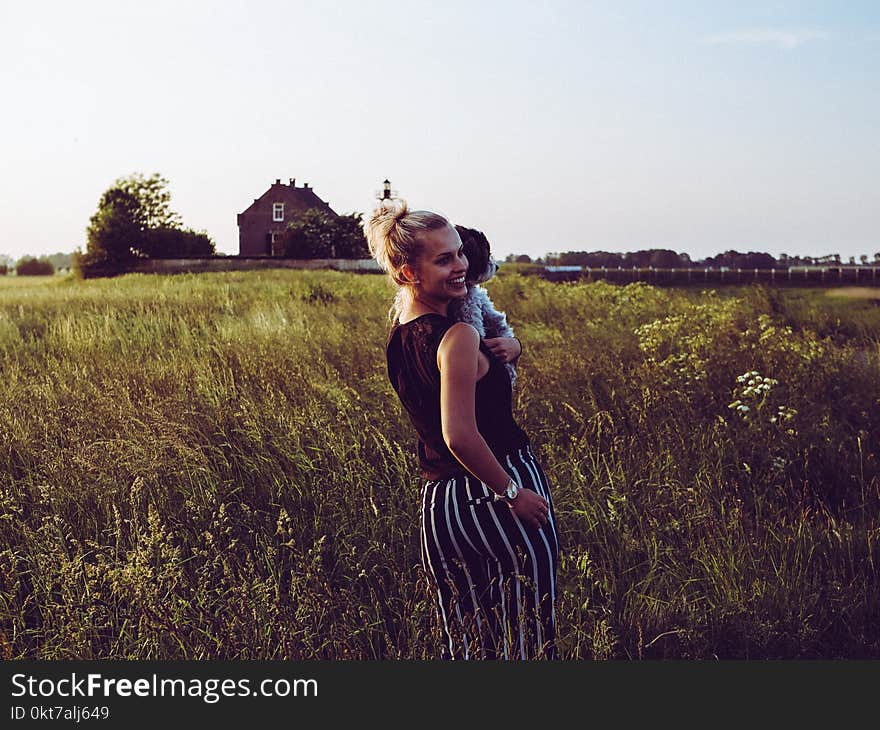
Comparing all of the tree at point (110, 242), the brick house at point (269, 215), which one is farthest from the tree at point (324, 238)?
the tree at point (110, 242)

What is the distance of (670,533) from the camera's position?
13.3 feet

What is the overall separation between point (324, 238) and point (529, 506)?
44.8 meters

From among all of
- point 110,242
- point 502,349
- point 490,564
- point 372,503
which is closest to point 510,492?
point 490,564

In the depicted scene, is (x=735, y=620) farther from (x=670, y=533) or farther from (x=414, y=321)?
(x=414, y=321)

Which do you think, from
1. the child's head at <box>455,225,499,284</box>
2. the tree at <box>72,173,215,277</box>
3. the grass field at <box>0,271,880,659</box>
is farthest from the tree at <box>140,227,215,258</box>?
the child's head at <box>455,225,499,284</box>

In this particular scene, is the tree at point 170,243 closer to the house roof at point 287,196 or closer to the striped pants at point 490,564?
the house roof at point 287,196

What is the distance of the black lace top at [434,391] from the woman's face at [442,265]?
Result: 0.08 metres

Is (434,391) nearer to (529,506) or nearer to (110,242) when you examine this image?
(529,506)

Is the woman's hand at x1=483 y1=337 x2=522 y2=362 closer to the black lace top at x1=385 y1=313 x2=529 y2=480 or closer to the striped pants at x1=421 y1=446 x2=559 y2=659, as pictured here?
the black lace top at x1=385 y1=313 x2=529 y2=480

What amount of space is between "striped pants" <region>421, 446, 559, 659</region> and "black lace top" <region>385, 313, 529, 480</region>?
2.2 inches

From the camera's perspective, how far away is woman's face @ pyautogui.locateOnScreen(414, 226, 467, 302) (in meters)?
2.22

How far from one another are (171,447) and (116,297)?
10.7 m

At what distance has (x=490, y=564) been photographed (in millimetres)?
2424

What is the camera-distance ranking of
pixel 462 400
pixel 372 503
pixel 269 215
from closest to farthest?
pixel 462 400
pixel 372 503
pixel 269 215
